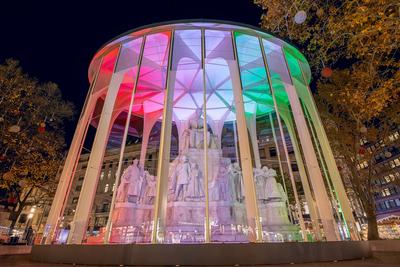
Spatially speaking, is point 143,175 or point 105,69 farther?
point 143,175

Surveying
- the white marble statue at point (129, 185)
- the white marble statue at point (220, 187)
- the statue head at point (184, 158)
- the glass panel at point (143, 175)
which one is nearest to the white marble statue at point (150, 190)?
the glass panel at point (143, 175)

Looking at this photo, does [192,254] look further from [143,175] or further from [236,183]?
[143,175]

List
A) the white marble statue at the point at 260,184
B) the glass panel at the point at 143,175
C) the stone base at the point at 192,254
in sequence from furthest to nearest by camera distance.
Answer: the white marble statue at the point at 260,184 → the glass panel at the point at 143,175 → the stone base at the point at 192,254

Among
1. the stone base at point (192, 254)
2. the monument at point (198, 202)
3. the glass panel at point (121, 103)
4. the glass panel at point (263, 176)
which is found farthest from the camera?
the glass panel at point (263, 176)

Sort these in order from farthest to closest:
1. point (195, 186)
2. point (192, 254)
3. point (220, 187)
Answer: point (220, 187) → point (195, 186) → point (192, 254)

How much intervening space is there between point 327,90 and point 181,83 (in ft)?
36.3

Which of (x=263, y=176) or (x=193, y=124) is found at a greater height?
(x=193, y=124)

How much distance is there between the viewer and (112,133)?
1856 centimetres

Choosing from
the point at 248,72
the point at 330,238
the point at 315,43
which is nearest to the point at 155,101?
the point at 248,72

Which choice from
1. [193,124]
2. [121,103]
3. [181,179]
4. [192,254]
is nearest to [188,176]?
[181,179]

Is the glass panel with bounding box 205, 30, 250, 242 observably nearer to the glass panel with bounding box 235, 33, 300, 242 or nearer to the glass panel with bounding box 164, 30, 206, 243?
the glass panel with bounding box 164, 30, 206, 243

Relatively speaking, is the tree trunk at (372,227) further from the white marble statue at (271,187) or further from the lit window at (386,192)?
the lit window at (386,192)

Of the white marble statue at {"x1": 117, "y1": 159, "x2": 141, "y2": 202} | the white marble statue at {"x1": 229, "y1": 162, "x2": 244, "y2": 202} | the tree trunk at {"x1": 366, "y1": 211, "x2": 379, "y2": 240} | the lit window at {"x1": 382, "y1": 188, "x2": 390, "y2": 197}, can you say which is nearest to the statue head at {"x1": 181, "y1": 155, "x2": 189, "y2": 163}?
the white marble statue at {"x1": 229, "y1": 162, "x2": 244, "y2": 202}

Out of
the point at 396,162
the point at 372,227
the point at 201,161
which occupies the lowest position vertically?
the point at 372,227
